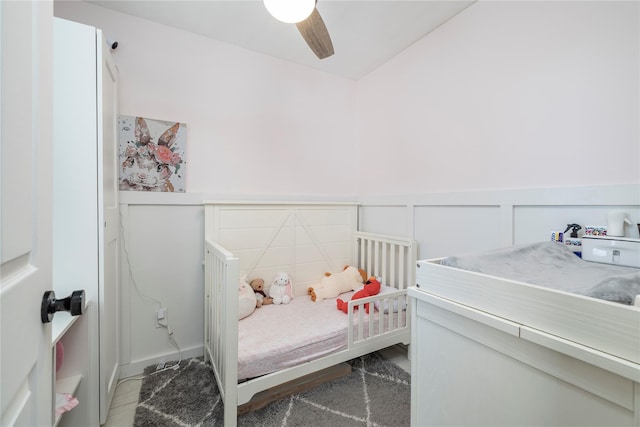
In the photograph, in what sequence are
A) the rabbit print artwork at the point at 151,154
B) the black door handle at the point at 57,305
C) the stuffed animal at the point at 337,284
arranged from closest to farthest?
1. the black door handle at the point at 57,305
2. the rabbit print artwork at the point at 151,154
3. the stuffed animal at the point at 337,284

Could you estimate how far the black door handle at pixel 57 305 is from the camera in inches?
21.4

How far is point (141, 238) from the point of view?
1.95 m

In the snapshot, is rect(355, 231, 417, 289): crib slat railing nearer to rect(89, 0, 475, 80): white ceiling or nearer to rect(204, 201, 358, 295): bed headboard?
rect(204, 201, 358, 295): bed headboard

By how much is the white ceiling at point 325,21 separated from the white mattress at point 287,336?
6.66ft

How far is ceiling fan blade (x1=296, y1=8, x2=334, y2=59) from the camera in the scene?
126cm

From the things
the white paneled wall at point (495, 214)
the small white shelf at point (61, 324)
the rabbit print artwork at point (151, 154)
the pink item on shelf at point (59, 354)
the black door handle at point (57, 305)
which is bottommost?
the pink item on shelf at point (59, 354)

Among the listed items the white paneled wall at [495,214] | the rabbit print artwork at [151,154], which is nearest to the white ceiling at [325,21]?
the rabbit print artwork at [151,154]

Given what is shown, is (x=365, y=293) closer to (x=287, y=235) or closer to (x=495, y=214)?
(x=287, y=235)

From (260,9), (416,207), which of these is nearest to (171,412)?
(416,207)

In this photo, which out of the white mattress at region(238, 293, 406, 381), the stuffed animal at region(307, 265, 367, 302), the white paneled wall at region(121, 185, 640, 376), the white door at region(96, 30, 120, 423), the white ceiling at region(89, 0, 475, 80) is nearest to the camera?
the white door at region(96, 30, 120, 423)

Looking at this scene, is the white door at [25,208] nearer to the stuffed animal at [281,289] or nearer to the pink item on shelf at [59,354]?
the pink item on shelf at [59,354]

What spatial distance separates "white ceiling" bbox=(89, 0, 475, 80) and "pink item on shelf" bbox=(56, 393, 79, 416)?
2191 mm

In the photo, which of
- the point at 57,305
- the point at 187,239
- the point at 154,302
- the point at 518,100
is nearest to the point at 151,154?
the point at 187,239

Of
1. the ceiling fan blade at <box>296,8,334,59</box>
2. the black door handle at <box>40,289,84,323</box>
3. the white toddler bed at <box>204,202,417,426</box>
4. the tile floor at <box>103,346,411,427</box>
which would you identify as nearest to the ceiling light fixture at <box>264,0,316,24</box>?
the ceiling fan blade at <box>296,8,334,59</box>
